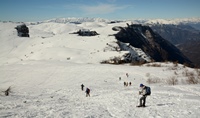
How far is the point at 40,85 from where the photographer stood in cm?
4447

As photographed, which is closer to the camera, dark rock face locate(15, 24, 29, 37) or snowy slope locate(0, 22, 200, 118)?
snowy slope locate(0, 22, 200, 118)

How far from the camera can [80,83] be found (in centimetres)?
4309

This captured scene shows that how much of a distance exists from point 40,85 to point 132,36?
428 feet

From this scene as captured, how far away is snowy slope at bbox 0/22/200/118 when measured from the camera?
17.6m

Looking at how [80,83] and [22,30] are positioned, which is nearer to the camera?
[80,83]

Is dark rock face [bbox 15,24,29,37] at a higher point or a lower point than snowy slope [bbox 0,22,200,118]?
higher

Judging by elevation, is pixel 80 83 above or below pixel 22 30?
below

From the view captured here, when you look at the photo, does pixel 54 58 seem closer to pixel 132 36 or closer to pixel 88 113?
pixel 88 113

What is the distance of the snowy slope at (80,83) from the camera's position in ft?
57.9

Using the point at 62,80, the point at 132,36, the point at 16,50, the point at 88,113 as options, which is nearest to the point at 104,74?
the point at 62,80

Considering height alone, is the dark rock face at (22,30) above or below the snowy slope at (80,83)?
above

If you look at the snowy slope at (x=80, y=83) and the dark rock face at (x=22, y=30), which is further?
the dark rock face at (x=22, y=30)

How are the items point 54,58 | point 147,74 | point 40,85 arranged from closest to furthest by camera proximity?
point 40,85, point 147,74, point 54,58

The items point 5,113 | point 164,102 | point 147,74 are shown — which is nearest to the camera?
point 5,113
